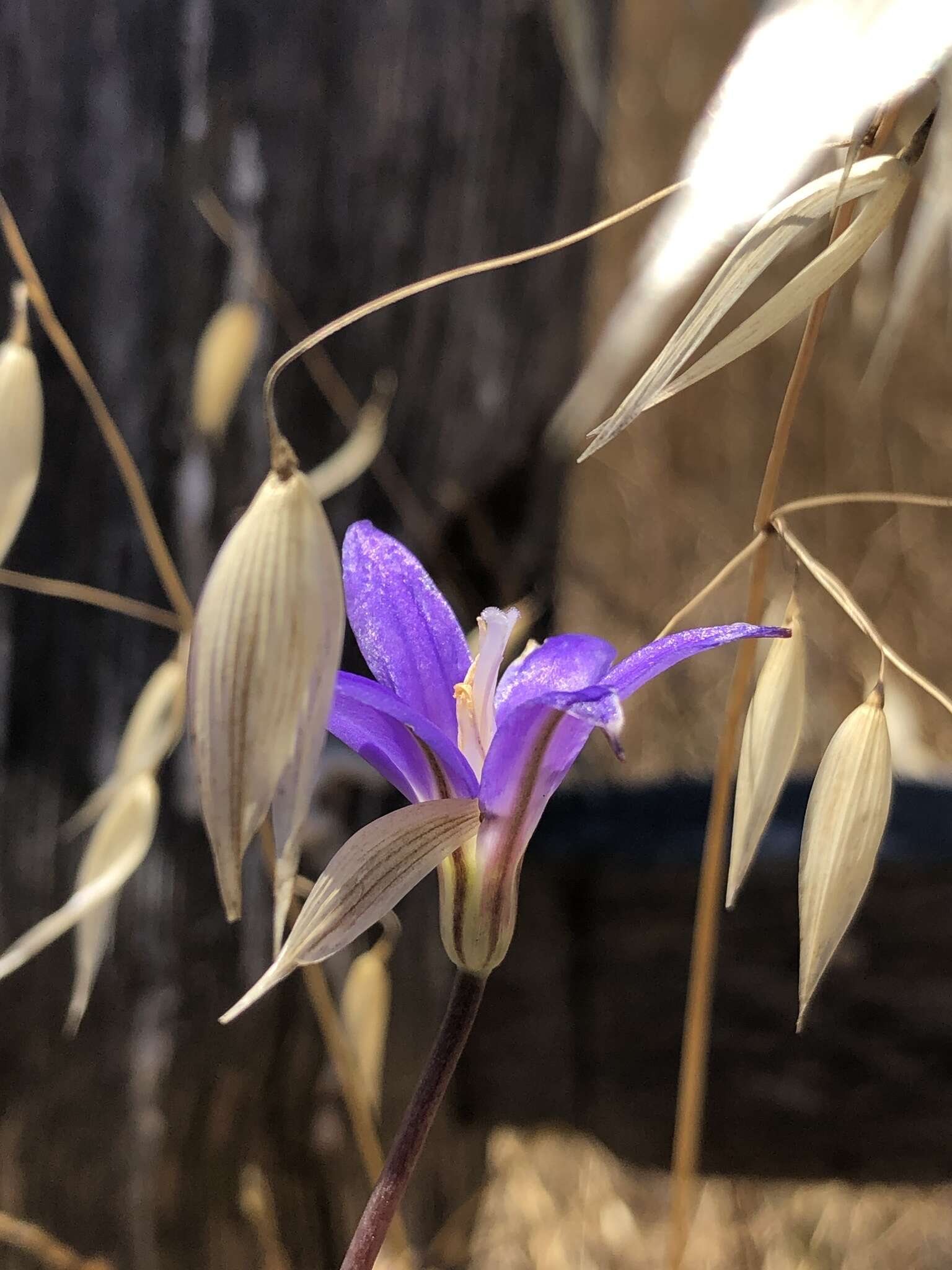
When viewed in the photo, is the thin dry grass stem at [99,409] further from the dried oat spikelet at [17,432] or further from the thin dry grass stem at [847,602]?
the thin dry grass stem at [847,602]

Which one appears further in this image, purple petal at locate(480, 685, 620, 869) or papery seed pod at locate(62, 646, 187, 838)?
papery seed pod at locate(62, 646, 187, 838)

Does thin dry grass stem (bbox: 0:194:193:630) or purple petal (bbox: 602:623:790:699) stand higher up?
thin dry grass stem (bbox: 0:194:193:630)

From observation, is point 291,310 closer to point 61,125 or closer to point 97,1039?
point 61,125

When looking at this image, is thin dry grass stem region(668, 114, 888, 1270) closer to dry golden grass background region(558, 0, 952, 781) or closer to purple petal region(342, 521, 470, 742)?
purple petal region(342, 521, 470, 742)

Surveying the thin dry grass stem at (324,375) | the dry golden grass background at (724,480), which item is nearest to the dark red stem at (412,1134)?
the thin dry grass stem at (324,375)

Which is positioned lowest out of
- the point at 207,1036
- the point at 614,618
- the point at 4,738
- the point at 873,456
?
the point at 207,1036

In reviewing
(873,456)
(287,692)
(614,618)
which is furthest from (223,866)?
(873,456)

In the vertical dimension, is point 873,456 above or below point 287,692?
above

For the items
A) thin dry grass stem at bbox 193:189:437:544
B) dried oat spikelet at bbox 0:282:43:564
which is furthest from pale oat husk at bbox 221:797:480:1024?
thin dry grass stem at bbox 193:189:437:544
